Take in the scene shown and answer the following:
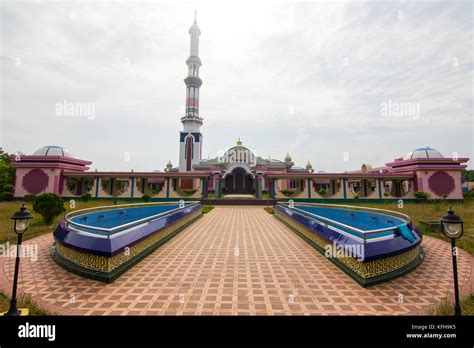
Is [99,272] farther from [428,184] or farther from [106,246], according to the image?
[428,184]

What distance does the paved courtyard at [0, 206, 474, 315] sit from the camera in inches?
143

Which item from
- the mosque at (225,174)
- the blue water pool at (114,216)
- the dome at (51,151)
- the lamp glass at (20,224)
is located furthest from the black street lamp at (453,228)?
the dome at (51,151)

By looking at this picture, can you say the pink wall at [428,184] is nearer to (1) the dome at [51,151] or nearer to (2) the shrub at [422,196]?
(2) the shrub at [422,196]

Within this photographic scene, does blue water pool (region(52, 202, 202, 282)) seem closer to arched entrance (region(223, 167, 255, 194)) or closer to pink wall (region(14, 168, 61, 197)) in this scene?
pink wall (region(14, 168, 61, 197))

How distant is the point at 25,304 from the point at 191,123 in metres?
38.2

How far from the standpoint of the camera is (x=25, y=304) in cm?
357

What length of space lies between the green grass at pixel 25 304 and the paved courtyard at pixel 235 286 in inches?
6.1

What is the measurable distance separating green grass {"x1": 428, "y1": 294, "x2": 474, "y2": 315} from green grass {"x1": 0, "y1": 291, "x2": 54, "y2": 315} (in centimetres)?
601

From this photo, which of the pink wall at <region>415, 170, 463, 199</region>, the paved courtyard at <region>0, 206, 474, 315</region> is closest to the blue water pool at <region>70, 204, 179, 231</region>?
the paved courtyard at <region>0, 206, 474, 315</region>

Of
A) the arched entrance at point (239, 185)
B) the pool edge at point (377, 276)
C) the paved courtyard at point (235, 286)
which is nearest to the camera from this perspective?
the paved courtyard at point (235, 286)

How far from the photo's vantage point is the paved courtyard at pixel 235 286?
3.62 m
